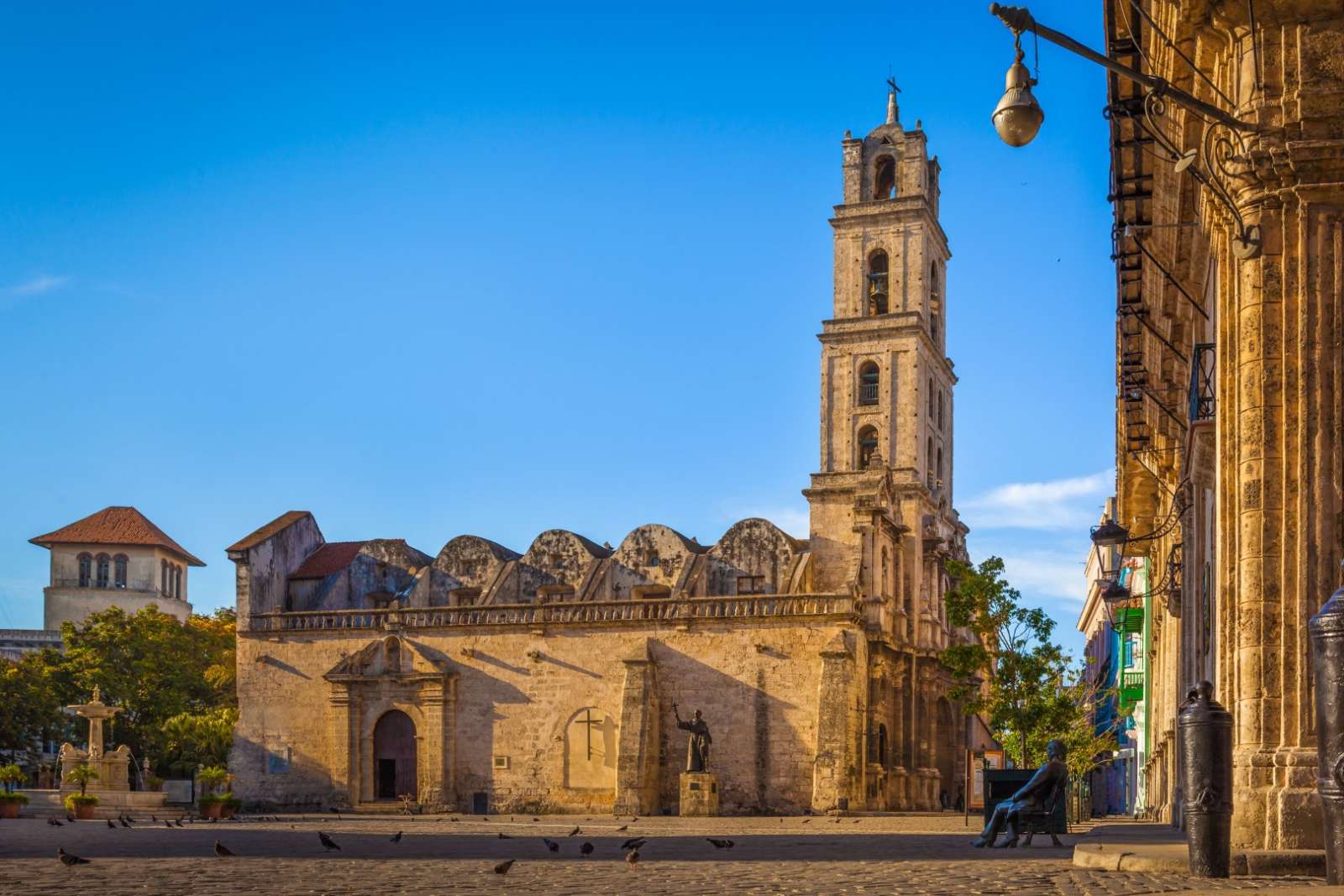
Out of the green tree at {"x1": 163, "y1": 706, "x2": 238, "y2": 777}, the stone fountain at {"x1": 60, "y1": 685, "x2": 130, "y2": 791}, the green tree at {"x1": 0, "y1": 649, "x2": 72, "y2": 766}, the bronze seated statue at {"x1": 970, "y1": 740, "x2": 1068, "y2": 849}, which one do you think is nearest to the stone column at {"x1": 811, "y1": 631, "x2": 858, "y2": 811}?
the stone fountain at {"x1": 60, "y1": 685, "x2": 130, "y2": 791}

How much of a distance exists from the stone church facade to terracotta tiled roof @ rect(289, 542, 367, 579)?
11 cm

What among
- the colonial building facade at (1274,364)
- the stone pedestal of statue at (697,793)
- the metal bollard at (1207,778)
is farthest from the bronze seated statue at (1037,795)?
the stone pedestal of statue at (697,793)

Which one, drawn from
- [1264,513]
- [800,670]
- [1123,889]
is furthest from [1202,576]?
[800,670]

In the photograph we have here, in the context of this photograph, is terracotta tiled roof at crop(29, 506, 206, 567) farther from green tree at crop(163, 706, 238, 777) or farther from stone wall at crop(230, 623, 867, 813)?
stone wall at crop(230, 623, 867, 813)

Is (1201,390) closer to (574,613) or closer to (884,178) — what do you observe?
(574,613)

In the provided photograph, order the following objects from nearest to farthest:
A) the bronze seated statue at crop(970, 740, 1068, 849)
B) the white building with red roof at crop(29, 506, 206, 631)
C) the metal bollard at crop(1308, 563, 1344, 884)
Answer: the metal bollard at crop(1308, 563, 1344, 884) < the bronze seated statue at crop(970, 740, 1068, 849) < the white building with red roof at crop(29, 506, 206, 631)

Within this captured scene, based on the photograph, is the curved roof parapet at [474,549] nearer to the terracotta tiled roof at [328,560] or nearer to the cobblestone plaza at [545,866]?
the terracotta tiled roof at [328,560]

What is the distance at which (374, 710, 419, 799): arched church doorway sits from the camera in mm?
42500

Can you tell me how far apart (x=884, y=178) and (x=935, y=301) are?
13.3ft

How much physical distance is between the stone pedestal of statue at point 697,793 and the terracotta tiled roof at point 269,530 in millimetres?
15849

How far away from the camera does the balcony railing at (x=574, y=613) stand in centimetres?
3891

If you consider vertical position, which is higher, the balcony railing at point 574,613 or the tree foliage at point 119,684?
the balcony railing at point 574,613

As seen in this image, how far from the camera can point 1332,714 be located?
22.4ft

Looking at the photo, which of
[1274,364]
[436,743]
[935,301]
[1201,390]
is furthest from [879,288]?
[1274,364]
